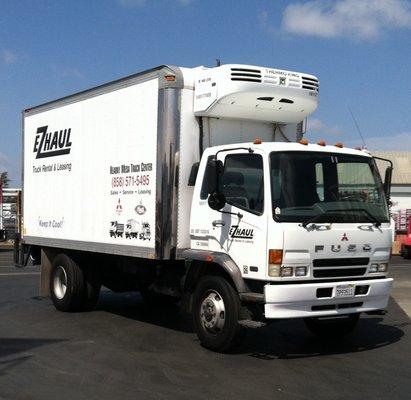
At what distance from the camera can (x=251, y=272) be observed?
736 cm

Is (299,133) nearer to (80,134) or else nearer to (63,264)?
(80,134)

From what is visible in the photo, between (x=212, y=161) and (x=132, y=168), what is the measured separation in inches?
65.4

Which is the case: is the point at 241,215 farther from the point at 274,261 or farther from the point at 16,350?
the point at 16,350

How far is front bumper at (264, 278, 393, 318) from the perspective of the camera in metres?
7.12

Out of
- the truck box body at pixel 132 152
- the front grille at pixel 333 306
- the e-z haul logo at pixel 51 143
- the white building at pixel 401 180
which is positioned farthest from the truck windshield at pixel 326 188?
the white building at pixel 401 180

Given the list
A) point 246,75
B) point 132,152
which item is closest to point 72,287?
point 132,152

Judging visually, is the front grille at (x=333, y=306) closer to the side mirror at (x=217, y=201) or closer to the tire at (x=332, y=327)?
the tire at (x=332, y=327)

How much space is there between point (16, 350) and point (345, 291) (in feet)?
13.4

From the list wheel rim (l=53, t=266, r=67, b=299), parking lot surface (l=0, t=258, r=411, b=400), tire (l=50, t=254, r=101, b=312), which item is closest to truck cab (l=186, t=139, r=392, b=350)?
parking lot surface (l=0, t=258, r=411, b=400)

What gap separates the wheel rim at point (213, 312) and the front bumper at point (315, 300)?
80cm

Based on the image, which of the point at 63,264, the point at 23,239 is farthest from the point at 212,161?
the point at 23,239

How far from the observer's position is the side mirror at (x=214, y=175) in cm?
774

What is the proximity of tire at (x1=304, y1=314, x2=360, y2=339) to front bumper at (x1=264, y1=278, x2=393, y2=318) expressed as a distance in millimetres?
891

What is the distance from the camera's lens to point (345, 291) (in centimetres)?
758
